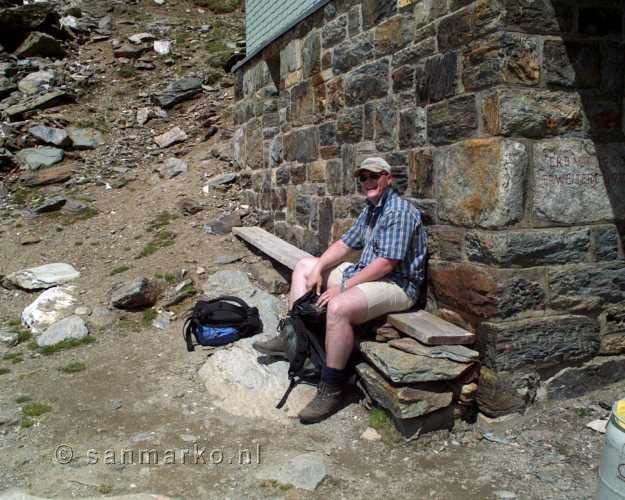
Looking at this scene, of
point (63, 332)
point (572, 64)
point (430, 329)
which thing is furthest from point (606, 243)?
point (63, 332)

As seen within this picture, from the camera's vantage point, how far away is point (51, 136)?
9.25 m

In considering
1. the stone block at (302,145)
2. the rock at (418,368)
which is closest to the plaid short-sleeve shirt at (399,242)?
the rock at (418,368)

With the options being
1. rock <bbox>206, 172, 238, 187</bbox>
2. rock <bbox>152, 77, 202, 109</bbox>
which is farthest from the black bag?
rock <bbox>152, 77, 202, 109</bbox>

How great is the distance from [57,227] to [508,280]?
6155 mm

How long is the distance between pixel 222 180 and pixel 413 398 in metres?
5.30

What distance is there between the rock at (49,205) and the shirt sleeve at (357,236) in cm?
538

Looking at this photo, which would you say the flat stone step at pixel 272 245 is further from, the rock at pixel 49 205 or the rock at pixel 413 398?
the rock at pixel 49 205

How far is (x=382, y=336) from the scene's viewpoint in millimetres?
3412

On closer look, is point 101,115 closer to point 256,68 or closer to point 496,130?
point 256,68

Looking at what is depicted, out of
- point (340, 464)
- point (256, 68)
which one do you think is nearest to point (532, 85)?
point (340, 464)

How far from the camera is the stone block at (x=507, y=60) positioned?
2924mm

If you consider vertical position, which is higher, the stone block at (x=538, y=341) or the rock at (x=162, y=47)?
the rock at (x=162, y=47)

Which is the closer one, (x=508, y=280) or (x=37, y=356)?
(x=508, y=280)

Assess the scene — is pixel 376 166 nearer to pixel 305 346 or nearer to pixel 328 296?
pixel 328 296
